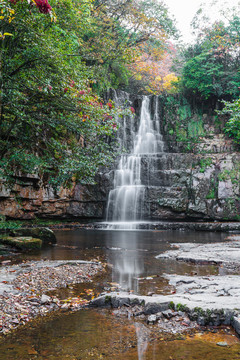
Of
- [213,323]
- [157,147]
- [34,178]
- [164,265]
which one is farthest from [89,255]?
[157,147]

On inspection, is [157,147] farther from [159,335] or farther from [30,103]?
[159,335]

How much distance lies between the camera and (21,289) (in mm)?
3490

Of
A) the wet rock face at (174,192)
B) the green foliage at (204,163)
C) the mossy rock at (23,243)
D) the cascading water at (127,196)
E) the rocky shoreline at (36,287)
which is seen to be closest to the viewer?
the rocky shoreline at (36,287)

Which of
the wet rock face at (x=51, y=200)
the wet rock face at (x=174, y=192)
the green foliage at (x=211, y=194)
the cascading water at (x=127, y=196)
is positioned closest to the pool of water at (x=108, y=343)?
the wet rock face at (x=51, y=200)

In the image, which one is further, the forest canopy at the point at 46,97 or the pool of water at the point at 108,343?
the forest canopy at the point at 46,97

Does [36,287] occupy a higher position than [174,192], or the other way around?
[174,192]

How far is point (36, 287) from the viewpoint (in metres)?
3.70

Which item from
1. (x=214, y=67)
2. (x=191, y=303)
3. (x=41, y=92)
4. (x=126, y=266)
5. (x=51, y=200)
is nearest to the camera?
(x=191, y=303)

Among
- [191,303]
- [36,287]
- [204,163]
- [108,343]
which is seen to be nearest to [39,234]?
[36,287]

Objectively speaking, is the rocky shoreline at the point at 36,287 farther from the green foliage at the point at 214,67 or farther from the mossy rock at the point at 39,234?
the green foliage at the point at 214,67

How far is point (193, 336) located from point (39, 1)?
3434 mm

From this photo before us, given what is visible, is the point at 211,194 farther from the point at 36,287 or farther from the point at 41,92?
the point at 36,287

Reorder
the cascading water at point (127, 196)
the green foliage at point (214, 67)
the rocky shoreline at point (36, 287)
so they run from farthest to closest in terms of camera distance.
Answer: the green foliage at point (214, 67) < the cascading water at point (127, 196) < the rocky shoreline at point (36, 287)

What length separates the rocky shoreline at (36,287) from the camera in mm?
2751
